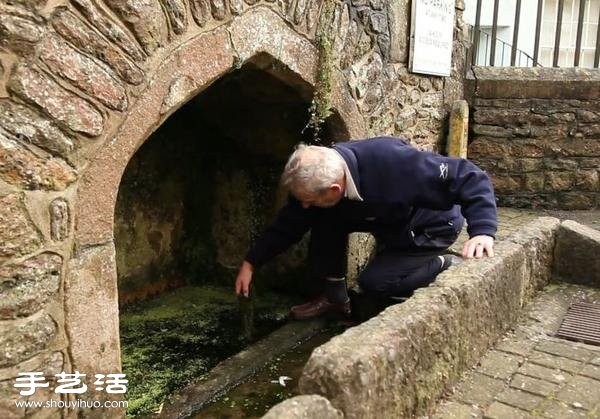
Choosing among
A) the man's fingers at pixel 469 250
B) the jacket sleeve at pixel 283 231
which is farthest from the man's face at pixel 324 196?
the man's fingers at pixel 469 250

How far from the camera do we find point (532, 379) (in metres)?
2.21

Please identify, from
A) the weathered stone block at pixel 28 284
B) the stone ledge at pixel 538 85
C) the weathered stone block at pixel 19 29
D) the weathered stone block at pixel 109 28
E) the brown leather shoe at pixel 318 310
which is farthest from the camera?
the stone ledge at pixel 538 85

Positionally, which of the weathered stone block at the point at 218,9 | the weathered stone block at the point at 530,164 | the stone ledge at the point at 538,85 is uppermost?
the weathered stone block at the point at 218,9

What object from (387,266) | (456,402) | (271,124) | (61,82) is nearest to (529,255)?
(387,266)

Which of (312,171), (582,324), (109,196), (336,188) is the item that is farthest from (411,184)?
(109,196)

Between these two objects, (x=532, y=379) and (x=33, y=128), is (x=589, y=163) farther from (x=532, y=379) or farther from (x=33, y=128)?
(x=33, y=128)

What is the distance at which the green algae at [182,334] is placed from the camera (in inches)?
123

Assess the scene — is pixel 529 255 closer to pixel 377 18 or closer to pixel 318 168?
pixel 318 168

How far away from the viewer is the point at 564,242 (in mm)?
3219

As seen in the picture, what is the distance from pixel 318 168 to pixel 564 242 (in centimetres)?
149

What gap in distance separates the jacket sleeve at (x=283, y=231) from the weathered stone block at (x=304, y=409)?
1734 mm

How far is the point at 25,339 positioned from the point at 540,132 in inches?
199

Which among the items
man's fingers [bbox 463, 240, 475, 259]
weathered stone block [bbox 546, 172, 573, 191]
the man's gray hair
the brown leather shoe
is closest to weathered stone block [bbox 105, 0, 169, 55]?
the man's gray hair

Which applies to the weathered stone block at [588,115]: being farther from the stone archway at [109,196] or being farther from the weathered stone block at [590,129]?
the stone archway at [109,196]
